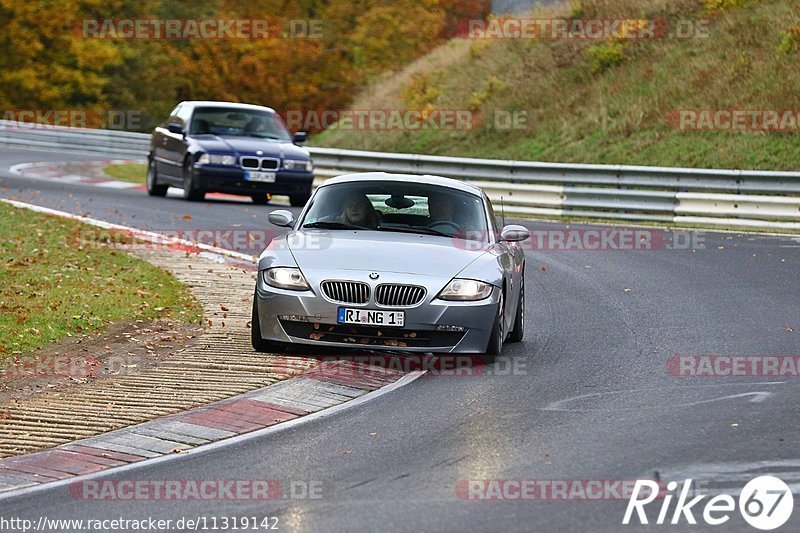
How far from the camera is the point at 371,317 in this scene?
1080 cm

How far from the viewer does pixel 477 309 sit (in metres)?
11.0

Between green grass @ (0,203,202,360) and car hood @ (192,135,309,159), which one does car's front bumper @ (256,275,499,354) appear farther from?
car hood @ (192,135,309,159)

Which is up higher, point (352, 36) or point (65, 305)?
point (352, 36)

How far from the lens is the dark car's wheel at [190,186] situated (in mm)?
25391

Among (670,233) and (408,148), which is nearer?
(670,233)

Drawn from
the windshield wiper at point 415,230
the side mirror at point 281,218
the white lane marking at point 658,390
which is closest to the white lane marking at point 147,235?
the side mirror at point 281,218

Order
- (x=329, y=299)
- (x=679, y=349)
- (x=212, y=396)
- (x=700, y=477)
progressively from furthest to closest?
(x=679, y=349)
(x=329, y=299)
(x=212, y=396)
(x=700, y=477)

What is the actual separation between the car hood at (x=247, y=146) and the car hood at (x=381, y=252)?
13.3m

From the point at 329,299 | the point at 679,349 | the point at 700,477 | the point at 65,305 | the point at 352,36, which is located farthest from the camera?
the point at 352,36

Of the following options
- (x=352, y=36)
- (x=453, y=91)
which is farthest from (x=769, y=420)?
(x=352, y=36)

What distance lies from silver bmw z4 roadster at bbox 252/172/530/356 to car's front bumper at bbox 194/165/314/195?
43.3ft

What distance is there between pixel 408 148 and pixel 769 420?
29095 millimetres

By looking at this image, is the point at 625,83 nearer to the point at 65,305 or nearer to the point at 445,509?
the point at 65,305

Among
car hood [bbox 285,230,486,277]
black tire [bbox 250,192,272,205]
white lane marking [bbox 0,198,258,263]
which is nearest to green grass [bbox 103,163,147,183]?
black tire [bbox 250,192,272,205]
